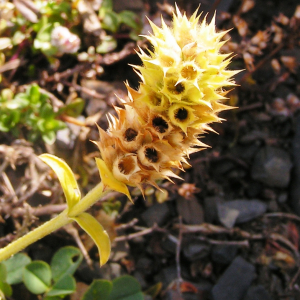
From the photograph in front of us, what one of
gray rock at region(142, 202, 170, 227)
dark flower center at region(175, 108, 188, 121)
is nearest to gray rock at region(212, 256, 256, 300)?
gray rock at region(142, 202, 170, 227)

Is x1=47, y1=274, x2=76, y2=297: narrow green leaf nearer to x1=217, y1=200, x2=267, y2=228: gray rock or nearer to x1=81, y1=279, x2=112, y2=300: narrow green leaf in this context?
x1=81, y1=279, x2=112, y2=300: narrow green leaf

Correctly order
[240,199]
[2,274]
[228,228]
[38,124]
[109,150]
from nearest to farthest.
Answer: [109,150] < [2,274] < [38,124] < [228,228] < [240,199]

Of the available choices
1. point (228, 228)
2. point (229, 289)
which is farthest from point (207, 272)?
point (228, 228)

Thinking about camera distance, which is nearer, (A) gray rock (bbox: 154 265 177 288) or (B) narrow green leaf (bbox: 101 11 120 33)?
(A) gray rock (bbox: 154 265 177 288)

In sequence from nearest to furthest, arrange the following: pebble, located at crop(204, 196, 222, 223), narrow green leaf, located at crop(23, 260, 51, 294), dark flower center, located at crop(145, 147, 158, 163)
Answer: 1. dark flower center, located at crop(145, 147, 158, 163)
2. narrow green leaf, located at crop(23, 260, 51, 294)
3. pebble, located at crop(204, 196, 222, 223)

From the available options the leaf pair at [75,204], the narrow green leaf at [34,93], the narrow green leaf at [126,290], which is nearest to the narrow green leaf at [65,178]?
the leaf pair at [75,204]

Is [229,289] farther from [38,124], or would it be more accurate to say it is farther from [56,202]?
[38,124]
